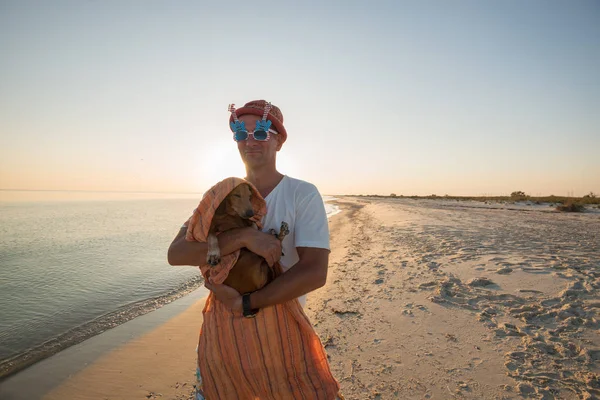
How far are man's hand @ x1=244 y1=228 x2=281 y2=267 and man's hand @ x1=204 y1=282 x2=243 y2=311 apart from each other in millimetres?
246

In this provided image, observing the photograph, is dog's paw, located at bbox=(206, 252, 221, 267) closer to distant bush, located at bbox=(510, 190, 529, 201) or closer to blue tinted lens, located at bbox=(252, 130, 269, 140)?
blue tinted lens, located at bbox=(252, 130, 269, 140)

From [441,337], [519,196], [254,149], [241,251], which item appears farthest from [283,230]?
[519,196]

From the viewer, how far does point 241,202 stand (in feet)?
6.41

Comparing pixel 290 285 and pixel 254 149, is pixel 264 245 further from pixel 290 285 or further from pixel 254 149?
pixel 254 149

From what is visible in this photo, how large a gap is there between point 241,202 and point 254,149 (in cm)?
38

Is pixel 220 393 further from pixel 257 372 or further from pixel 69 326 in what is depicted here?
pixel 69 326

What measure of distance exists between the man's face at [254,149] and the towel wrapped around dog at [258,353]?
1.03 ft

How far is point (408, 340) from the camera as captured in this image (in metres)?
4.07

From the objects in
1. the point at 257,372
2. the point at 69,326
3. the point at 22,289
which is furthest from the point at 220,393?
the point at 22,289

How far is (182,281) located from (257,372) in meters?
7.81

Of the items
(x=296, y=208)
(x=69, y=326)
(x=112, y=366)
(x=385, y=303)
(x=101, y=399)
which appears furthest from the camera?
(x=69, y=326)

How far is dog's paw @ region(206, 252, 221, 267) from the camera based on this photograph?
1.81 meters

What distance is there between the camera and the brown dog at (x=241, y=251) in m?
1.74

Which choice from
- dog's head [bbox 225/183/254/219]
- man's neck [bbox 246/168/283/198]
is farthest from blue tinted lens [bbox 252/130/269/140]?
dog's head [bbox 225/183/254/219]
